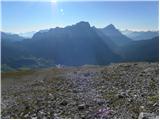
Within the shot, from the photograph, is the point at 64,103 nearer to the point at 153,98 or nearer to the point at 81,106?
the point at 81,106

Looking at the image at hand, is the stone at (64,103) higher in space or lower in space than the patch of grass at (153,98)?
lower

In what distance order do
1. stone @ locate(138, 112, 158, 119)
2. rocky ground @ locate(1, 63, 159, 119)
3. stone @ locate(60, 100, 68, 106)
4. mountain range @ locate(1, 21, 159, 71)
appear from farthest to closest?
mountain range @ locate(1, 21, 159, 71) → stone @ locate(60, 100, 68, 106) → rocky ground @ locate(1, 63, 159, 119) → stone @ locate(138, 112, 158, 119)

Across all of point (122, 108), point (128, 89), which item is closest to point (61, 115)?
point (122, 108)

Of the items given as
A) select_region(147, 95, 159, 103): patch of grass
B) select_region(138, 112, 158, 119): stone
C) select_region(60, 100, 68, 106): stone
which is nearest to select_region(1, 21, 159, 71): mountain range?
select_region(60, 100, 68, 106): stone

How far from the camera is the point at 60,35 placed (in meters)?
185

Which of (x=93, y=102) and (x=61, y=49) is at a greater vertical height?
(x=61, y=49)

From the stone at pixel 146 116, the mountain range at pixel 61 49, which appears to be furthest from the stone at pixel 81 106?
the mountain range at pixel 61 49


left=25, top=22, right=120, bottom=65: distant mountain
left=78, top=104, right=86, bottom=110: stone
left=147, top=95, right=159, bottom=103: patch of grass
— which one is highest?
left=25, top=22, right=120, bottom=65: distant mountain

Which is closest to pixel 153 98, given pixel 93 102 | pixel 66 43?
pixel 93 102

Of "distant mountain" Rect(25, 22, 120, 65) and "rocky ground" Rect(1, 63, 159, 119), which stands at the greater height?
"distant mountain" Rect(25, 22, 120, 65)

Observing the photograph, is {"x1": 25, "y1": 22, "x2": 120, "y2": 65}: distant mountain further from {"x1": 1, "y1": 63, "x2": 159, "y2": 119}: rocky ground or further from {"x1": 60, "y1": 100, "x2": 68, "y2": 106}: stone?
{"x1": 60, "y1": 100, "x2": 68, "y2": 106}: stone

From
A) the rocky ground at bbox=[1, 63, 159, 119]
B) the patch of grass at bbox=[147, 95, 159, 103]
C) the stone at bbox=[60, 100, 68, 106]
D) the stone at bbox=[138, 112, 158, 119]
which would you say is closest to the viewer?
the stone at bbox=[138, 112, 158, 119]

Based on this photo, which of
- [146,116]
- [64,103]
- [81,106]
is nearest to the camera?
[146,116]

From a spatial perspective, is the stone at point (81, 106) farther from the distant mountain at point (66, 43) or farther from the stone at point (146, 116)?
the distant mountain at point (66, 43)
